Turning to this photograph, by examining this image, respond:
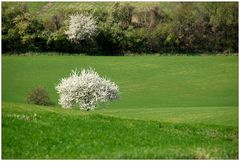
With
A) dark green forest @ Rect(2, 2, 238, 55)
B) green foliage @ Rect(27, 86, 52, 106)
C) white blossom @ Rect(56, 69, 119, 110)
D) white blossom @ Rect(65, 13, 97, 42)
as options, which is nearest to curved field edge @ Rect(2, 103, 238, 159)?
white blossom @ Rect(56, 69, 119, 110)

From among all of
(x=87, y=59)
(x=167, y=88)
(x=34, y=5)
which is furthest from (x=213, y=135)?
(x=34, y=5)

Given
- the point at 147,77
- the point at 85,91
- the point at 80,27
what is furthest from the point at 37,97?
the point at 80,27

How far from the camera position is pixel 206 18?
118 metres

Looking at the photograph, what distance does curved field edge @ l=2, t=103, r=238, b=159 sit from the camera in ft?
56.9

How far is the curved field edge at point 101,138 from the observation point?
17.3m

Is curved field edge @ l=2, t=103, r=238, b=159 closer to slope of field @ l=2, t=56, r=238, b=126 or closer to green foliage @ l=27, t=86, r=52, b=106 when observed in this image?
green foliage @ l=27, t=86, r=52, b=106

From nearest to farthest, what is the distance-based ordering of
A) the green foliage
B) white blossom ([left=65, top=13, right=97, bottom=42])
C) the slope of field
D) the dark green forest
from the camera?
the green foliage → the slope of field → the dark green forest → white blossom ([left=65, top=13, right=97, bottom=42])

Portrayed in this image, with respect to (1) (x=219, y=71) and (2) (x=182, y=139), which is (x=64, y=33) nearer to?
(1) (x=219, y=71)

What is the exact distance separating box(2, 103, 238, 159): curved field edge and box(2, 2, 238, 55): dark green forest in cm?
8515

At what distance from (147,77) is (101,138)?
73.1 metres

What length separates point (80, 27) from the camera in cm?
11644

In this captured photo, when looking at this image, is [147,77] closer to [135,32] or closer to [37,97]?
[135,32]

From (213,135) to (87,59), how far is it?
82224mm

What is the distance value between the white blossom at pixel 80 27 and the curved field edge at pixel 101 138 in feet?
293
